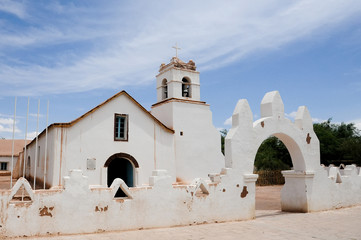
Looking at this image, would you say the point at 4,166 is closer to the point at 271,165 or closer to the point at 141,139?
the point at 141,139

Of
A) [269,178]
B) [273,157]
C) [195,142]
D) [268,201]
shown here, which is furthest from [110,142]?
[273,157]

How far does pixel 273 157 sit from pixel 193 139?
1708 cm

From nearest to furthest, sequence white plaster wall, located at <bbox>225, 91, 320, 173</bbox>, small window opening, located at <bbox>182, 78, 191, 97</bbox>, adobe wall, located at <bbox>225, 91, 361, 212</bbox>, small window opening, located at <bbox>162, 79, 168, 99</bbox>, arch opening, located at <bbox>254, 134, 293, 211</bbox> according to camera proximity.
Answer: white plaster wall, located at <bbox>225, 91, 320, 173</bbox> → adobe wall, located at <bbox>225, 91, 361, 212</bbox> → small window opening, located at <bbox>182, 78, 191, 97</bbox> → small window opening, located at <bbox>162, 79, 168, 99</bbox> → arch opening, located at <bbox>254, 134, 293, 211</bbox>

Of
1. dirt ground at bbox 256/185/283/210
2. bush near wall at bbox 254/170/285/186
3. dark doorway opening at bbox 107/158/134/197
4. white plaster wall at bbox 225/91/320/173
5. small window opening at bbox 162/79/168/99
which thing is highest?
small window opening at bbox 162/79/168/99

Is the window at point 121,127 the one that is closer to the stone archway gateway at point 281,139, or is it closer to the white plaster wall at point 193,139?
the white plaster wall at point 193,139

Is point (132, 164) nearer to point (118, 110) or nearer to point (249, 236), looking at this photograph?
point (118, 110)

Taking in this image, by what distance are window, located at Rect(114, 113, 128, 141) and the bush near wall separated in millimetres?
14524

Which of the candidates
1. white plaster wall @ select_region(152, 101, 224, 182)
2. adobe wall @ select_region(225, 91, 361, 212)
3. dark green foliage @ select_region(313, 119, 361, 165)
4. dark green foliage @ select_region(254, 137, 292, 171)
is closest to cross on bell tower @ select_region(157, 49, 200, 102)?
white plaster wall @ select_region(152, 101, 224, 182)

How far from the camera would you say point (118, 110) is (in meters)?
15.3

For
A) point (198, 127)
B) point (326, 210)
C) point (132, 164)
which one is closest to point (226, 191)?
point (326, 210)

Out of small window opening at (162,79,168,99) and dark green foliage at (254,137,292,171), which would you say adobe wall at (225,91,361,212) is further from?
dark green foliage at (254,137,292,171)

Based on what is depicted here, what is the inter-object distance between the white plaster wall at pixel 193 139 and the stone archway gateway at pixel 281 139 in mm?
6527

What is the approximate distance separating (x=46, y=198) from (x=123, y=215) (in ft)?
5.65

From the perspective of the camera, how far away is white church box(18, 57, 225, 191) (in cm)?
1402
